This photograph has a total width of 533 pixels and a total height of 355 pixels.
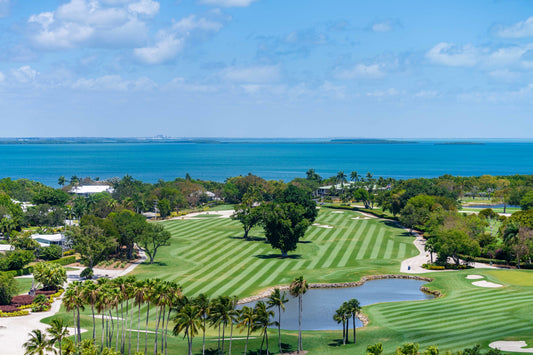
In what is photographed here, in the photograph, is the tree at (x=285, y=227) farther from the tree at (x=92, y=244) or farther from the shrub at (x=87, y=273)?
the shrub at (x=87, y=273)

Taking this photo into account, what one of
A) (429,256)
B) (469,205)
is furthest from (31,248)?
(469,205)

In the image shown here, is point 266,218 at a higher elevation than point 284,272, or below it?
higher

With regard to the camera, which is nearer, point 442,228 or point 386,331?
point 386,331

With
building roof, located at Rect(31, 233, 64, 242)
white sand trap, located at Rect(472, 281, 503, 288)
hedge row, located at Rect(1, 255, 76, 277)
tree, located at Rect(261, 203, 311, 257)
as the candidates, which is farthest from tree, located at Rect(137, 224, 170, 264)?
white sand trap, located at Rect(472, 281, 503, 288)

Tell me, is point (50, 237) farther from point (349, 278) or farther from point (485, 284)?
point (485, 284)

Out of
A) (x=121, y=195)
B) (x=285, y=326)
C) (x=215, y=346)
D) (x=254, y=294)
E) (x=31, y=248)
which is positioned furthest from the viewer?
(x=121, y=195)

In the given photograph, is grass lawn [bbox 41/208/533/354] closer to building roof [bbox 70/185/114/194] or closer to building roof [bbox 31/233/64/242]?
building roof [bbox 31/233/64/242]

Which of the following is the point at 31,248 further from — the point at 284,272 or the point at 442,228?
the point at 442,228
